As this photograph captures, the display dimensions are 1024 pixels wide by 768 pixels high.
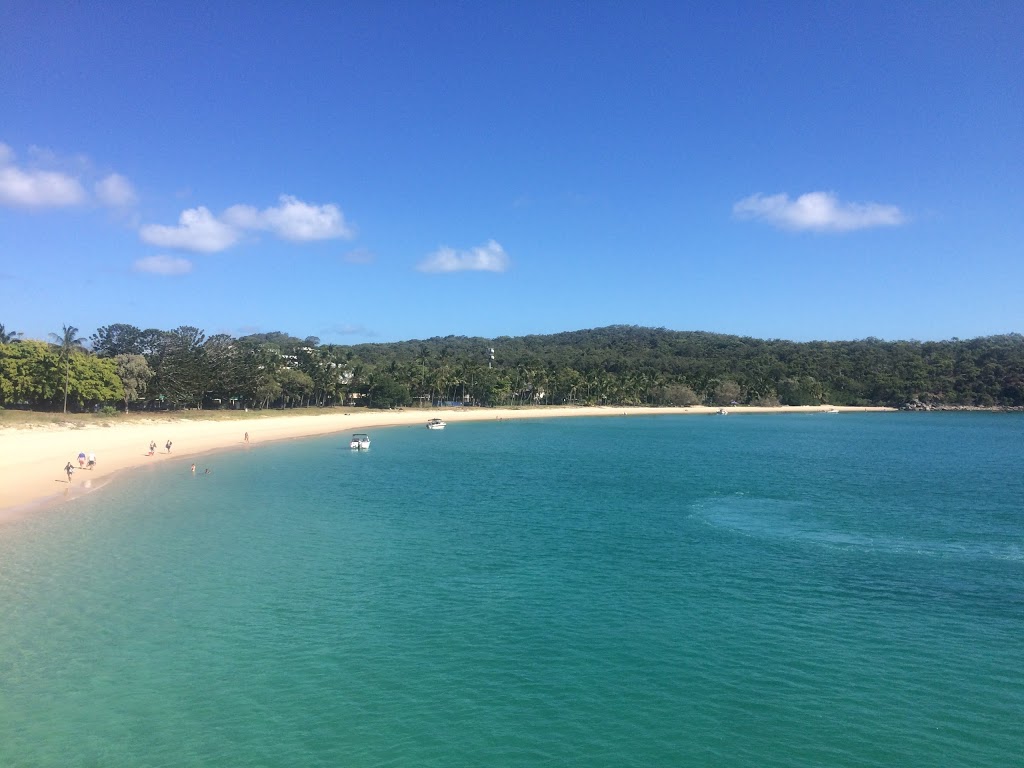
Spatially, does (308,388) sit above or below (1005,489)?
above

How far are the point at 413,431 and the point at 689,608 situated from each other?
2890 inches

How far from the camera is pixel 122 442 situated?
5547cm

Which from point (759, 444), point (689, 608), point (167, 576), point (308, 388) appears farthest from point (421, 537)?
point (308, 388)

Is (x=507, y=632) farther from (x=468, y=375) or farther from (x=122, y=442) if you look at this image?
(x=468, y=375)

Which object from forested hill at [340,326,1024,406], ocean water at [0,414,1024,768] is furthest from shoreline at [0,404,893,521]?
forested hill at [340,326,1024,406]

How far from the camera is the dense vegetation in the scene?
7056cm

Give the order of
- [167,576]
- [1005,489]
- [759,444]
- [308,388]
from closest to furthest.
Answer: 1. [167,576]
2. [1005,489]
3. [759,444]
4. [308,388]

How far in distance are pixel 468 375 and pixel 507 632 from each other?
Result: 114 metres

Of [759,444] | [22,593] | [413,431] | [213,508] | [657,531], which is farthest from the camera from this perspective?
[413,431]

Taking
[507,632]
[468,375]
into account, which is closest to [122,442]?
[507,632]

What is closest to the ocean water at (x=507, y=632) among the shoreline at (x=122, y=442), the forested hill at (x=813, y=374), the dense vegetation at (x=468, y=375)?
the shoreline at (x=122, y=442)

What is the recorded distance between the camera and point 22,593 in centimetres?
1847

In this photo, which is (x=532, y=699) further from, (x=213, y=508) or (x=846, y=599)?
(x=213, y=508)

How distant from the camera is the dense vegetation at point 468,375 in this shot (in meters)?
70.6
